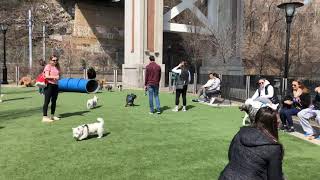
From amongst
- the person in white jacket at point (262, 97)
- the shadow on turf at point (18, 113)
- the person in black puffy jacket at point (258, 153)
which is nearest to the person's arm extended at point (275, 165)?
the person in black puffy jacket at point (258, 153)

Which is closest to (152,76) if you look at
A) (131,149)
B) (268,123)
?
(131,149)

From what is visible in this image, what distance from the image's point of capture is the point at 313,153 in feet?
27.2

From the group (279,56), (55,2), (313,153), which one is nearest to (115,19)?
(55,2)

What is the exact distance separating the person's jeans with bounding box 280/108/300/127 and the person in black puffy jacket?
6.99 m

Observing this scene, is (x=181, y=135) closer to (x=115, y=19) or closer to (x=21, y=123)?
(x=21, y=123)

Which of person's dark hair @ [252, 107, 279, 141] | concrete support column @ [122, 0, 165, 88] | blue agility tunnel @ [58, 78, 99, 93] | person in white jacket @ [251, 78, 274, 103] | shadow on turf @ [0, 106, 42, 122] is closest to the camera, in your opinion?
person's dark hair @ [252, 107, 279, 141]

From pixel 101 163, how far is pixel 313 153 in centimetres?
400

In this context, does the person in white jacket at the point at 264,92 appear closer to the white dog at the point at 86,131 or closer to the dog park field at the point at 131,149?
the dog park field at the point at 131,149

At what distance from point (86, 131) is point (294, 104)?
5.03 meters

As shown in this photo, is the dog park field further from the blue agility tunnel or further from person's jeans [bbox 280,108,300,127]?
the blue agility tunnel

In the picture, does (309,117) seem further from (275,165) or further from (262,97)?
(275,165)

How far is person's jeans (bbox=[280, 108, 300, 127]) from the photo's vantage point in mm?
10572

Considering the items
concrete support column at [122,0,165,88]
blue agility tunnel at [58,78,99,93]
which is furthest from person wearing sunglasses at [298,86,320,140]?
concrete support column at [122,0,165,88]

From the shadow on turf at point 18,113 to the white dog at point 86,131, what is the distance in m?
4.31
